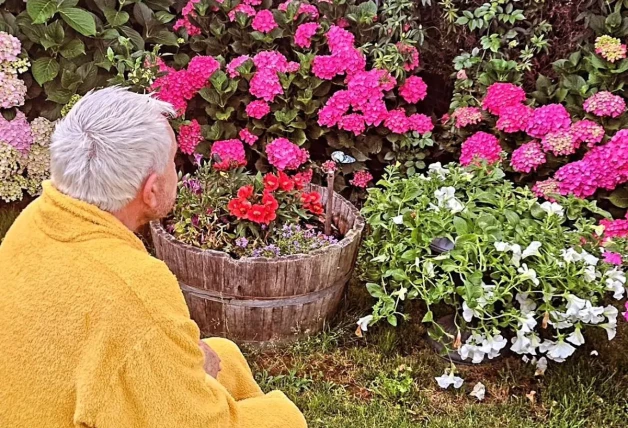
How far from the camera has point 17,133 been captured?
3.76 m

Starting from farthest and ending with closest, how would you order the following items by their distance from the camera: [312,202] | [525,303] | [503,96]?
[503,96] → [312,202] → [525,303]

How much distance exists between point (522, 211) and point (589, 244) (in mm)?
280

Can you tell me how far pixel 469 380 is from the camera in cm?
303

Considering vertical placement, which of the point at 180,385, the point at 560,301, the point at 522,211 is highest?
the point at 180,385

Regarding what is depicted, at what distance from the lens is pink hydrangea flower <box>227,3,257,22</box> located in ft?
12.4

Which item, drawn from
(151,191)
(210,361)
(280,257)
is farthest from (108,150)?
(280,257)

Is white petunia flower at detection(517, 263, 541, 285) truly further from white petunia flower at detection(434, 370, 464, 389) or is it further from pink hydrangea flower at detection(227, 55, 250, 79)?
pink hydrangea flower at detection(227, 55, 250, 79)

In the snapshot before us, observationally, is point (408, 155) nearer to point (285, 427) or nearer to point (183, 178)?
point (183, 178)

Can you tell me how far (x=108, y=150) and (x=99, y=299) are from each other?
0.32m

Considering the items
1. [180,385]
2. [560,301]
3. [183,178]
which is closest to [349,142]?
[183,178]

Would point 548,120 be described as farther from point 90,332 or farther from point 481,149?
point 90,332

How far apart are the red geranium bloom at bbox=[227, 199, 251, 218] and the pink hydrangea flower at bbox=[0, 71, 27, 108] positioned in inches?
53.8

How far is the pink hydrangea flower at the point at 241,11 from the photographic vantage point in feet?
12.4

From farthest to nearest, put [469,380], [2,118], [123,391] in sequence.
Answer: [2,118] → [469,380] → [123,391]
